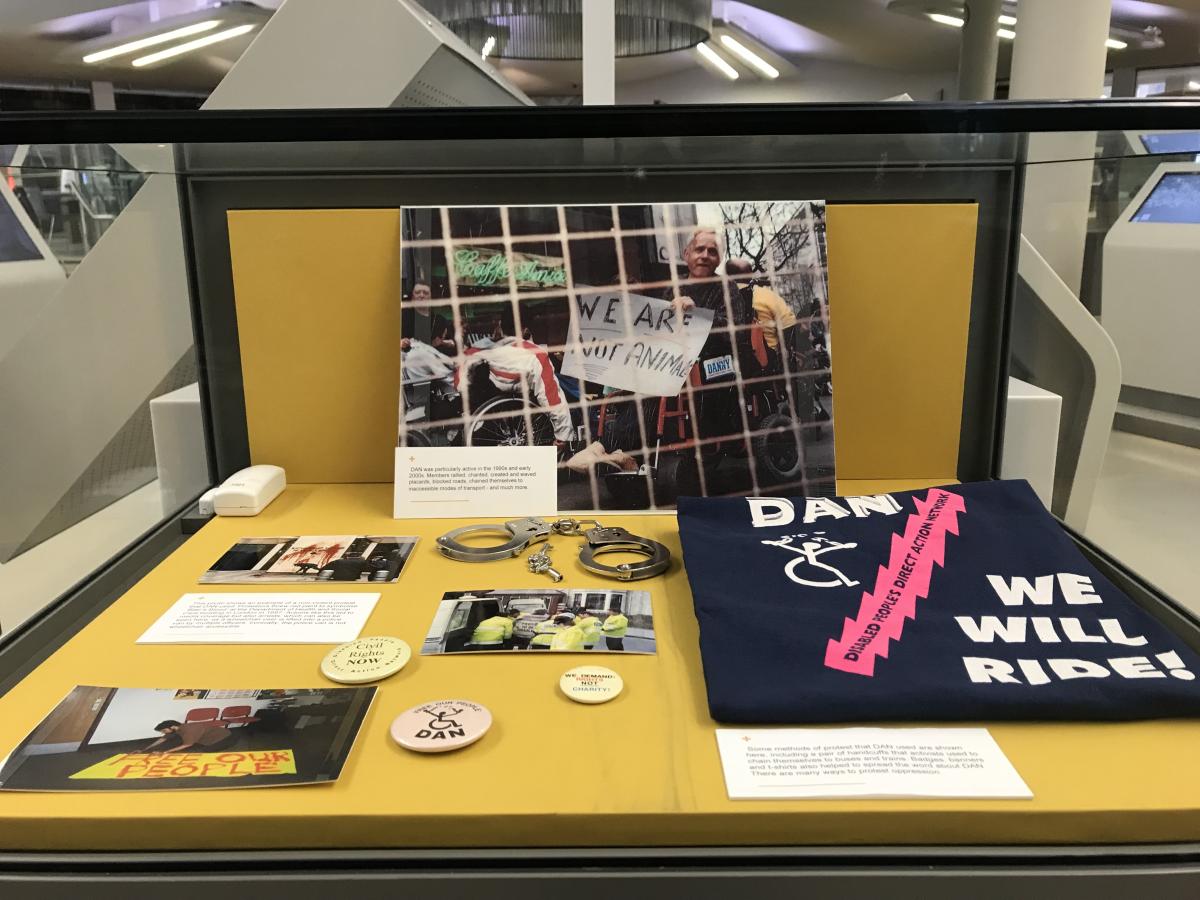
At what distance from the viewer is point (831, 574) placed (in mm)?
630

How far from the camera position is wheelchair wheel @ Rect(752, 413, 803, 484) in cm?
83

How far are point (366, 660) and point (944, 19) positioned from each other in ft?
17.3

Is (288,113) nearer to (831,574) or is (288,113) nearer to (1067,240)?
(831,574)

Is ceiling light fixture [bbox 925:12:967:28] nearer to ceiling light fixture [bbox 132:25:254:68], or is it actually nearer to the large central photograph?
ceiling light fixture [bbox 132:25:254:68]

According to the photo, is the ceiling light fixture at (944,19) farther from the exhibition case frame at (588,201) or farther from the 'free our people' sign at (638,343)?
the 'free our people' sign at (638,343)

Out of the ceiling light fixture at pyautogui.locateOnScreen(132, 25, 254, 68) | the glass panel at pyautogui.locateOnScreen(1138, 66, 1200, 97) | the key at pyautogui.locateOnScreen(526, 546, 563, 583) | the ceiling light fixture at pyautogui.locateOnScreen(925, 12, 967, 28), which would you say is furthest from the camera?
Result: the ceiling light fixture at pyautogui.locateOnScreen(925, 12, 967, 28)

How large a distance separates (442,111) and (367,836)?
56cm

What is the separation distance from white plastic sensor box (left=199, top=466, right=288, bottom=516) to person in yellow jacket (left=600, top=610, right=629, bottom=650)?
16.5 inches

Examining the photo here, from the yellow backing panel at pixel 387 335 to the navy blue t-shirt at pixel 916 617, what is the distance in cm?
17

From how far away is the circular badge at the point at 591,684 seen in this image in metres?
0.52

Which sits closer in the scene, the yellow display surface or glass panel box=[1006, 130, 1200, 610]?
the yellow display surface

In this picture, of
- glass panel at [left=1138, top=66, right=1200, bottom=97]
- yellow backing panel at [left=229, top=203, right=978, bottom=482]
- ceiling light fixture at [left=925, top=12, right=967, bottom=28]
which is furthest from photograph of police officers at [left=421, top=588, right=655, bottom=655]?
ceiling light fixture at [left=925, top=12, right=967, bottom=28]

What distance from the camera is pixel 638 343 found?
825 millimetres

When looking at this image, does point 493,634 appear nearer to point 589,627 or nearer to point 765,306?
point 589,627
